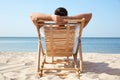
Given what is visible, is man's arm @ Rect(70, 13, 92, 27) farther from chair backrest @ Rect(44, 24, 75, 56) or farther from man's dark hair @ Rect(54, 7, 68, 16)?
man's dark hair @ Rect(54, 7, 68, 16)

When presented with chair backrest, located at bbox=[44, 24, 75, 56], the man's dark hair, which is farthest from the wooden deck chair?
the man's dark hair

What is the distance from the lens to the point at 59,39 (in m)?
4.04

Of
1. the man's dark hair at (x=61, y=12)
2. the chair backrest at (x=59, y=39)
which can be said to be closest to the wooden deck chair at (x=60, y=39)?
the chair backrest at (x=59, y=39)

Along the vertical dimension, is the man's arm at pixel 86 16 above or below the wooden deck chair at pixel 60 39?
above

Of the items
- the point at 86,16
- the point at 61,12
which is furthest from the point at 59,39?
the point at 86,16

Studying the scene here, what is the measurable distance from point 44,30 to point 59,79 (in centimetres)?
82

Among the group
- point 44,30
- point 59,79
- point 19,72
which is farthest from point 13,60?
point 59,79

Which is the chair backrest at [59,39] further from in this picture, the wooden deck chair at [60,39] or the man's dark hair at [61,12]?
the man's dark hair at [61,12]

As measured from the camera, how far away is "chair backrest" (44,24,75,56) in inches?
155

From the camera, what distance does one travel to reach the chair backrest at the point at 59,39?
3941 millimetres

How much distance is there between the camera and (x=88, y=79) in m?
3.53

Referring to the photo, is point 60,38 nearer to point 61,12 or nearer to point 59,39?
point 59,39

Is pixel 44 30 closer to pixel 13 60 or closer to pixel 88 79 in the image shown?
pixel 88 79

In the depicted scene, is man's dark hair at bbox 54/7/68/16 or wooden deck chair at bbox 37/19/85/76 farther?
Answer: man's dark hair at bbox 54/7/68/16
